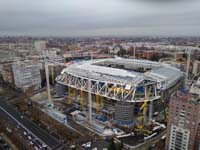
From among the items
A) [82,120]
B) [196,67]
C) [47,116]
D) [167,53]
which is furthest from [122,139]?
[167,53]

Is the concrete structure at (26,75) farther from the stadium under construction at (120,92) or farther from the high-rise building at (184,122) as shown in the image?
the high-rise building at (184,122)

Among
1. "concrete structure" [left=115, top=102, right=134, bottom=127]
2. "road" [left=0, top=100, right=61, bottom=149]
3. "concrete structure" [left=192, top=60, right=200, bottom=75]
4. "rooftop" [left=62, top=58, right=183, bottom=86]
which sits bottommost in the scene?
"road" [left=0, top=100, right=61, bottom=149]

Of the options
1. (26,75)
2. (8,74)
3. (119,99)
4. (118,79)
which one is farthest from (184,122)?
(8,74)

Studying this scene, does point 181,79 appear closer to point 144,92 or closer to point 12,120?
point 144,92

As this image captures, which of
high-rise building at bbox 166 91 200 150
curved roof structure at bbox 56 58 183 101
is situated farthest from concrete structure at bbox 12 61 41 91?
high-rise building at bbox 166 91 200 150

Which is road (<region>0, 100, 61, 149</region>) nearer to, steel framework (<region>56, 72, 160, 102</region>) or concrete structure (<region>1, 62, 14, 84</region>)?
steel framework (<region>56, 72, 160, 102</region>)

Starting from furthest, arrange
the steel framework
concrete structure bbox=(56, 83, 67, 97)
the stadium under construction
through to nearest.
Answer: concrete structure bbox=(56, 83, 67, 97), the steel framework, the stadium under construction

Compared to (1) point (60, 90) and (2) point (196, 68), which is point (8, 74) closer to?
(1) point (60, 90)

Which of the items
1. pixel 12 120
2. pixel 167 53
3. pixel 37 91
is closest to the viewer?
pixel 12 120
